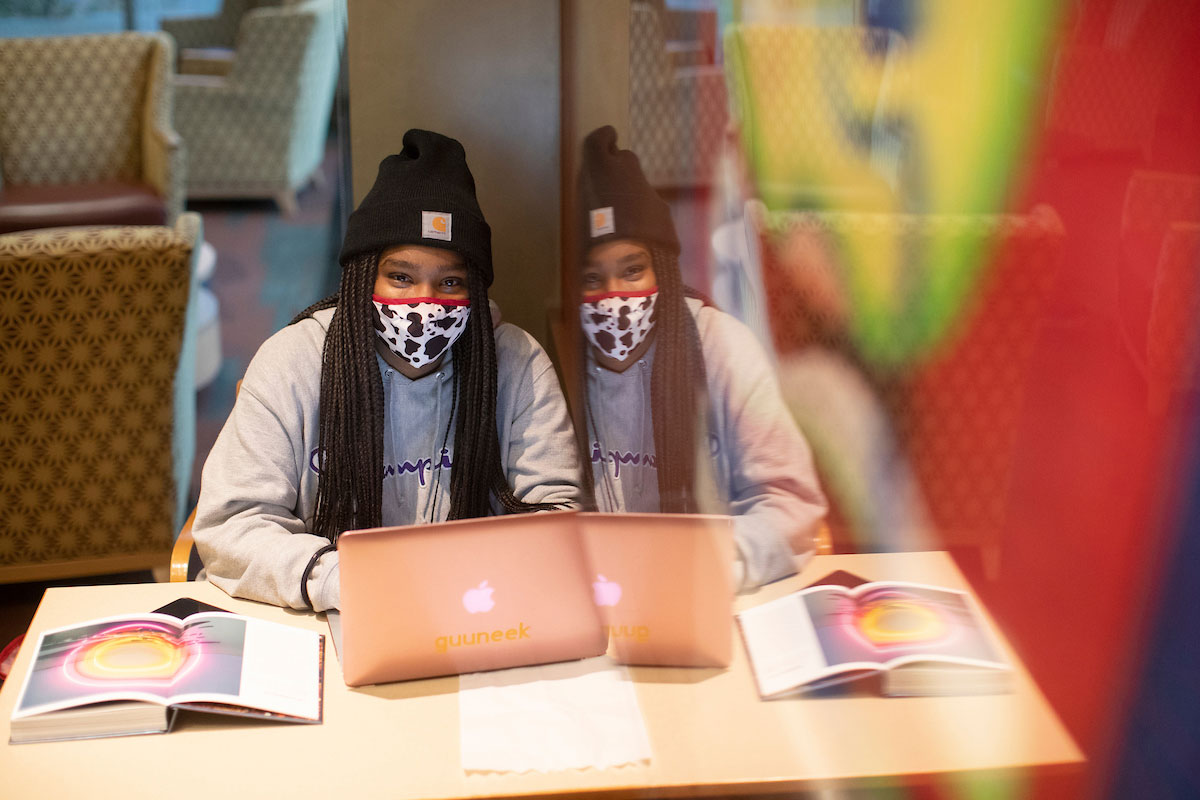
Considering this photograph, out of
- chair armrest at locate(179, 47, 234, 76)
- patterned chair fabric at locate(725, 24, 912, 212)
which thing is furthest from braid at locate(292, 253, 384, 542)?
chair armrest at locate(179, 47, 234, 76)

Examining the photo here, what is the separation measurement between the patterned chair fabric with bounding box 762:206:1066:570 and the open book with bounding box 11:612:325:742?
2.66 ft

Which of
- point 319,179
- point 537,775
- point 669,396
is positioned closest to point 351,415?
point 669,396

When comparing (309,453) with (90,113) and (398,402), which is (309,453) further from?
(90,113)

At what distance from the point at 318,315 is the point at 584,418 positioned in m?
0.54

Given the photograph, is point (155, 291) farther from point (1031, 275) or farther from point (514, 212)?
point (1031, 275)

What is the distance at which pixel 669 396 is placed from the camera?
135 cm

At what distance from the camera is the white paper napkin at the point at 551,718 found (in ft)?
3.98

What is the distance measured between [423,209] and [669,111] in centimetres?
74

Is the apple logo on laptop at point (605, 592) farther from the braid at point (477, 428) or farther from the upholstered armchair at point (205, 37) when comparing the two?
the upholstered armchair at point (205, 37)

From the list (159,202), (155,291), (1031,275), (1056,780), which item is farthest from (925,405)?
(159,202)

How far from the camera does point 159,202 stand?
3.24m

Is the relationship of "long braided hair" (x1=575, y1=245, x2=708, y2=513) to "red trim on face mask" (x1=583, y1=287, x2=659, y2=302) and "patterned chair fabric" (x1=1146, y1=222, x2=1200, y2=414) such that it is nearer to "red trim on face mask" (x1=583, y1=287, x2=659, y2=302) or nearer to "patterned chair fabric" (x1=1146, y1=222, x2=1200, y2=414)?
"red trim on face mask" (x1=583, y1=287, x2=659, y2=302)

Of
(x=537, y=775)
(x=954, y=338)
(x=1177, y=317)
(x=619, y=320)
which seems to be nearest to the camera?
(x=1177, y=317)

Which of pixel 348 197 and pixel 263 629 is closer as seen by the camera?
pixel 263 629
